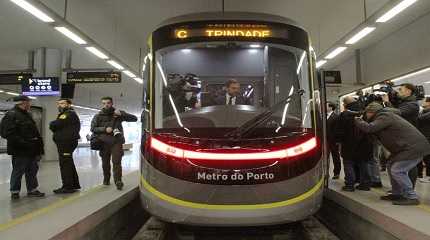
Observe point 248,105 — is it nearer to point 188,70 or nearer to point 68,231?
point 188,70

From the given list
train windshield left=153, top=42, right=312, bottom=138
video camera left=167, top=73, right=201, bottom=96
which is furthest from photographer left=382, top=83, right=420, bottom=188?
video camera left=167, top=73, right=201, bottom=96

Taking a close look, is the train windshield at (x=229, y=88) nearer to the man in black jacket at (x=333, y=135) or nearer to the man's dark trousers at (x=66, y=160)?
the man in black jacket at (x=333, y=135)

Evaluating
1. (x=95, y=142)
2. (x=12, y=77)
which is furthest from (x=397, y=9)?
(x=12, y=77)

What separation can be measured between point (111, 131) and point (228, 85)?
2.90m

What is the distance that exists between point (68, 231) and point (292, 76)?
2933 millimetres

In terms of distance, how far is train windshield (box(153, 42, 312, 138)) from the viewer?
4355mm

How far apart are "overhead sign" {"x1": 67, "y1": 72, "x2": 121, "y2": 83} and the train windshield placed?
10362mm

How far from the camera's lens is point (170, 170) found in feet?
13.0

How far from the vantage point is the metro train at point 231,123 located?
12.7 feet

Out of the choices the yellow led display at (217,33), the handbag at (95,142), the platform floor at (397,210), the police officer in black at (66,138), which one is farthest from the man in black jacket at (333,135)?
the police officer in black at (66,138)

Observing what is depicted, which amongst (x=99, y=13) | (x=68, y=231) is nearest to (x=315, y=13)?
(x=99, y=13)

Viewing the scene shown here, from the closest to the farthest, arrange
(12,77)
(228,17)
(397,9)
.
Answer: (228,17) → (397,9) → (12,77)

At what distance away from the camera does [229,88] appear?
4648 mm

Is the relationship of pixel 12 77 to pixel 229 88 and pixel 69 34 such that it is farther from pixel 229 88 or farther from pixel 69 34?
pixel 229 88
